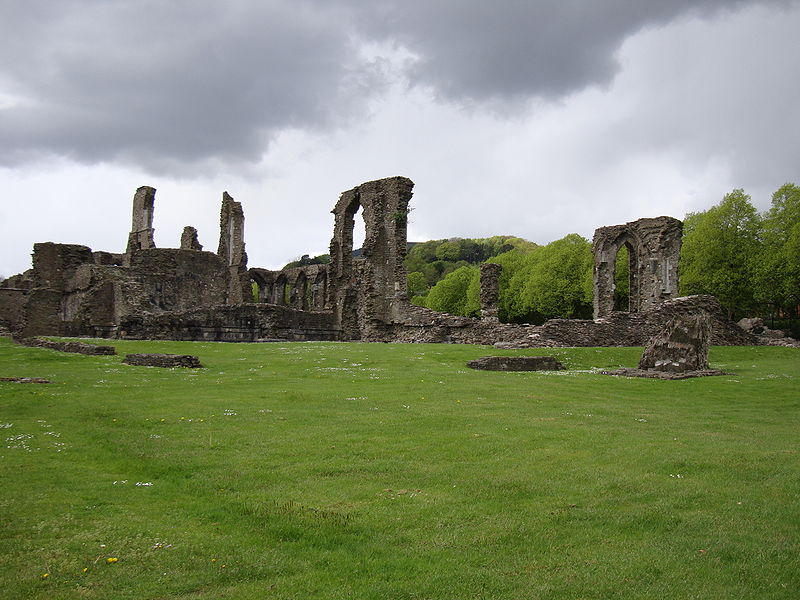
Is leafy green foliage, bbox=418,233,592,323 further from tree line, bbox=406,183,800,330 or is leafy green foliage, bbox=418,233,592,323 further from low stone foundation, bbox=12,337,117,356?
low stone foundation, bbox=12,337,117,356

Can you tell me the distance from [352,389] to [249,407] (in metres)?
2.88

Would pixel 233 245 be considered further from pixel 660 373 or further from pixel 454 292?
pixel 660 373

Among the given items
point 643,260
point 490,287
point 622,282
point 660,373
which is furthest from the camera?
point 622,282

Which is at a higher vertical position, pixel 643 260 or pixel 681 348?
pixel 643 260

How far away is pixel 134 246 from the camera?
5069 cm

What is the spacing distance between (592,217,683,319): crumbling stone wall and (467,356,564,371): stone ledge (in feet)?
60.5

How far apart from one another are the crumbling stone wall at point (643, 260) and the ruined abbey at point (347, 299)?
0.06 meters

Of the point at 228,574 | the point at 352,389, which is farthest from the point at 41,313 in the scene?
the point at 228,574

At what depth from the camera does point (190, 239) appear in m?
51.9

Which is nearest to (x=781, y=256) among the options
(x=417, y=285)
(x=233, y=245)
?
Answer: (x=233, y=245)

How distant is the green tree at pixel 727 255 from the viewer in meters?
48.2

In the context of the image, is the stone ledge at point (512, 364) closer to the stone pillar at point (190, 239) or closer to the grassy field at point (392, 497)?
the grassy field at point (392, 497)

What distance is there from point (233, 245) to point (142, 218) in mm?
7308

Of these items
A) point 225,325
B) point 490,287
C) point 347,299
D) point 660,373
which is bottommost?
point 660,373
